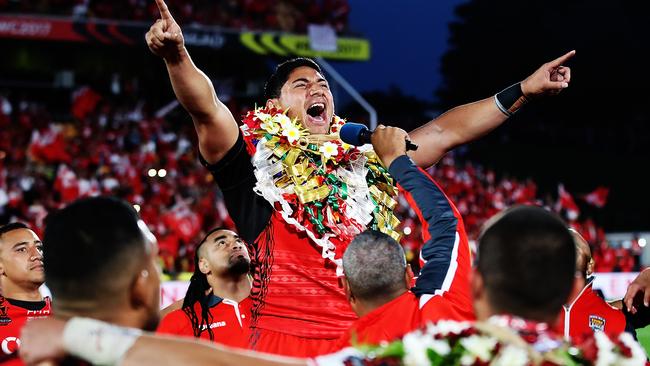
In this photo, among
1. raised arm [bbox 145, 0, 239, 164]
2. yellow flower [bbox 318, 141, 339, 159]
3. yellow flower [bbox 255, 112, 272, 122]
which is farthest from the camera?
yellow flower [bbox 255, 112, 272, 122]

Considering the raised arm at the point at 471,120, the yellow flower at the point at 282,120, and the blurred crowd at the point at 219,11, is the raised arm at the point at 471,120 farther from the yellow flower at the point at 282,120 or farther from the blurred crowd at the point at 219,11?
the blurred crowd at the point at 219,11

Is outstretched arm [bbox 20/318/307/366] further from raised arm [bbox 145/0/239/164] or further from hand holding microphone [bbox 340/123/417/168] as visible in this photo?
raised arm [bbox 145/0/239/164]

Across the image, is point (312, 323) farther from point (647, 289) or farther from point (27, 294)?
point (27, 294)

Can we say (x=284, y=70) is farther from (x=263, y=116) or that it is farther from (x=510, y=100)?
(x=510, y=100)

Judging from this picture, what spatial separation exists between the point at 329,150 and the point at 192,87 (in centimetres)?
83

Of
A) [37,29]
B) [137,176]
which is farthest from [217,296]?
[37,29]

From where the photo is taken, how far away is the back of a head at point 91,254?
2.23 meters

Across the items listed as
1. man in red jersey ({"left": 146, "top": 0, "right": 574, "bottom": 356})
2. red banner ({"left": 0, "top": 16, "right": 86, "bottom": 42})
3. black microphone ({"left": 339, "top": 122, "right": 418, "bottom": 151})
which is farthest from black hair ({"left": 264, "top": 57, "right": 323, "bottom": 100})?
red banner ({"left": 0, "top": 16, "right": 86, "bottom": 42})

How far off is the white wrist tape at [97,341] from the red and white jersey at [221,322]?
3741mm

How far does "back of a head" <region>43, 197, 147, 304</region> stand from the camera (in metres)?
2.23

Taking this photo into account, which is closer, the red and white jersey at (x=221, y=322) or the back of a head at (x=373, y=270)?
the back of a head at (x=373, y=270)

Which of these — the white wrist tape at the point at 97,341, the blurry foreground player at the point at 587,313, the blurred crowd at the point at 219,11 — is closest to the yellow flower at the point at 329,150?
the blurry foreground player at the point at 587,313

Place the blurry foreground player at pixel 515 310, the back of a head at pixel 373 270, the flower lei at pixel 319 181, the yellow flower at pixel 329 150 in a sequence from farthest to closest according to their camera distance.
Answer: the yellow flower at pixel 329 150
the flower lei at pixel 319 181
the back of a head at pixel 373 270
the blurry foreground player at pixel 515 310

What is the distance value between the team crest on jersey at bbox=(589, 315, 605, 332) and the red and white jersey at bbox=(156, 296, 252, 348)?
220cm
